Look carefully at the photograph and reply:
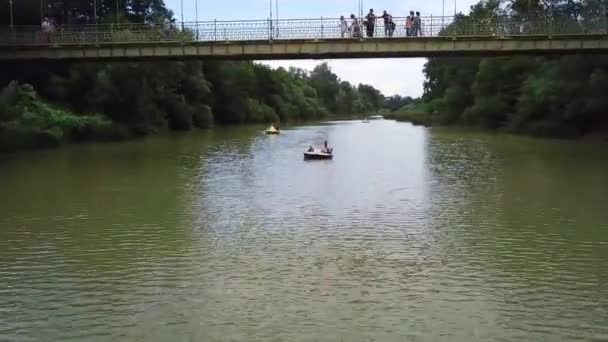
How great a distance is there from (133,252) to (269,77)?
121 m

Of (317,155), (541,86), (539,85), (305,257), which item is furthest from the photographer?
(539,85)

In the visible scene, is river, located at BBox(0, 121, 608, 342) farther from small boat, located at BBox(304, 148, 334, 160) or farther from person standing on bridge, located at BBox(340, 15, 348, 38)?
person standing on bridge, located at BBox(340, 15, 348, 38)

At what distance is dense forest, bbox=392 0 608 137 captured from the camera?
51.0 m

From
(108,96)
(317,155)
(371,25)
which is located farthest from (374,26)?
(108,96)

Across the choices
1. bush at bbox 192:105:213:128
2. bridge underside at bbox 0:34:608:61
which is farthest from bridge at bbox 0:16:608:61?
bush at bbox 192:105:213:128

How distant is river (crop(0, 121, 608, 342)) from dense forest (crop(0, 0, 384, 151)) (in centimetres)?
1677

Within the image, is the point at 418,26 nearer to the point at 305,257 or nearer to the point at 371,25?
the point at 371,25

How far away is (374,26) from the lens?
40469 millimetres

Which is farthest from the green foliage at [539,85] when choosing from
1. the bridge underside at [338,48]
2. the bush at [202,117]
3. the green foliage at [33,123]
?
the bush at [202,117]

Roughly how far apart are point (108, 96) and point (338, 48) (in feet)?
94.4

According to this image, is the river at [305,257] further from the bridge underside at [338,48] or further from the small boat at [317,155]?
the bridge underside at [338,48]

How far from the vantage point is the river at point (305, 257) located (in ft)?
36.0

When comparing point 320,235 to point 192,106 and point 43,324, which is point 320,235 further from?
point 192,106

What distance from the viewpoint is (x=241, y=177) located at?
31.0 metres
